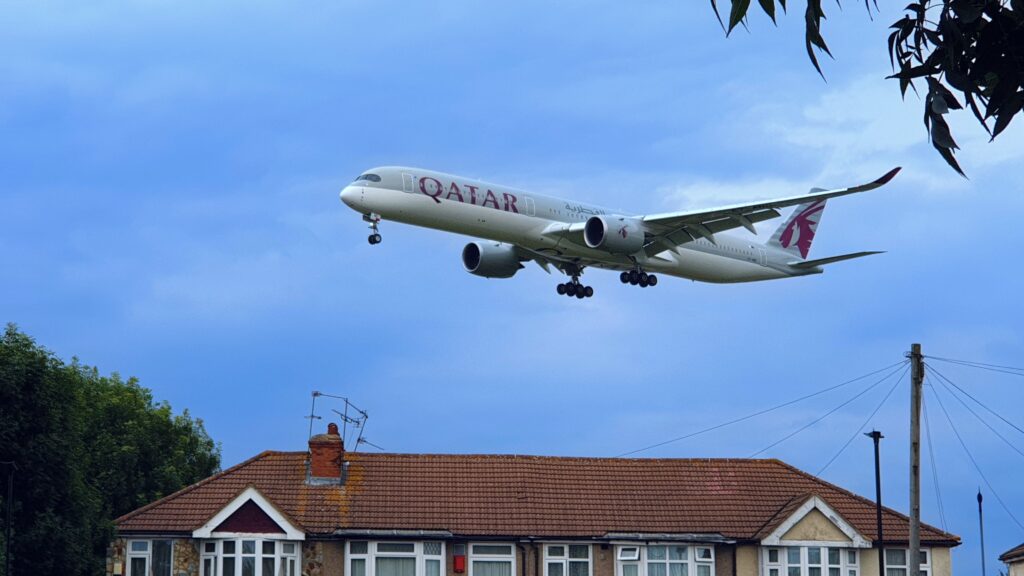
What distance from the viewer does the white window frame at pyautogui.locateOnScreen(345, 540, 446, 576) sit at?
130 ft

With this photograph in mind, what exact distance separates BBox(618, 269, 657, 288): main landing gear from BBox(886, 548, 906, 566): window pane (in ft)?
43.0

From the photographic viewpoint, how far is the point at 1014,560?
47.5 meters

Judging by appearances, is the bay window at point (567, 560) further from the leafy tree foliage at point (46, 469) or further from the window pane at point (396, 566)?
the leafy tree foliage at point (46, 469)

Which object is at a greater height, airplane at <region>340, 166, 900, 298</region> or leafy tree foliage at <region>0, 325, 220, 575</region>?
airplane at <region>340, 166, 900, 298</region>

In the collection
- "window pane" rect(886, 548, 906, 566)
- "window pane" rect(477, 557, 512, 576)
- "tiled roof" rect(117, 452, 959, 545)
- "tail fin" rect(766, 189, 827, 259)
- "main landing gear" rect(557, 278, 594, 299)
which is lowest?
"window pane" rect(477, 557, 512, 576)

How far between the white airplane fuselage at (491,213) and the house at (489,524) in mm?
6717

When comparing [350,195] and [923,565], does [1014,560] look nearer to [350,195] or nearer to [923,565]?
[923,565]

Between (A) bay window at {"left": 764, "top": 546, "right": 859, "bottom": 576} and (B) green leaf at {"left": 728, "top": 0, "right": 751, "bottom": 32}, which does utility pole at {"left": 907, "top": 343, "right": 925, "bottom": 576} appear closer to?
A: (A) bay window at {"left": 764, "top": 546, "right": 859, "bottom": 576}

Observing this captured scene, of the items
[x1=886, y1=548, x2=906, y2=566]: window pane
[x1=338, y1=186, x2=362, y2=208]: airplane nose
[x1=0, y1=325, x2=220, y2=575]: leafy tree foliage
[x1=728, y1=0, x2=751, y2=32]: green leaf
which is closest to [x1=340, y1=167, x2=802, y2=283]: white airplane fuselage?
[x1=338, y1=186, x2=362, y2=208]: airplane nose

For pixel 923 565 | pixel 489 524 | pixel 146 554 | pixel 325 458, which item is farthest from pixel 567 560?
pixel 146 554

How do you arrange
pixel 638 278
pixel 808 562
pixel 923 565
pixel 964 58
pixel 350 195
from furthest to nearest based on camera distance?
pixel 638 278
pixel 350 195
pixel 923 565
pixel 808 562
pixel 964 58

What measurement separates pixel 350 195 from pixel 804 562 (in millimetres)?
16445

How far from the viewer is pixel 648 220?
47688mm

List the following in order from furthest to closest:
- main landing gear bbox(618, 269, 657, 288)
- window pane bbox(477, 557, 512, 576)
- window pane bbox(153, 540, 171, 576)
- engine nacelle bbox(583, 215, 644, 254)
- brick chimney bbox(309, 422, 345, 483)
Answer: main landing gear bbox(618, 269, 657, 288), engine nacelle bbox(583, 215, 644, 254), brick chimney bbox(309, 422, 345, 483), window pane bbox(477, 557, 512, 576), window pane bbox(153, 540, 171, 576)
